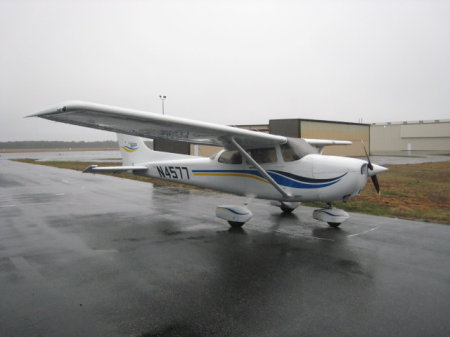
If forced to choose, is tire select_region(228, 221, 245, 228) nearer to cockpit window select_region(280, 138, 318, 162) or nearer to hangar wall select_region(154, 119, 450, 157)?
cockpit window select_region(280, 138, 318, 162)

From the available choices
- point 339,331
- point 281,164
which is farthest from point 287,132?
point 339,331

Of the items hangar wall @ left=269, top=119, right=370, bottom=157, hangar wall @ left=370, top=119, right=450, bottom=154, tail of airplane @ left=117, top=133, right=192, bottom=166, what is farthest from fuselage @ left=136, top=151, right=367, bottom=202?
hangar wall @ left=370, top=119, right=450, bottom=154

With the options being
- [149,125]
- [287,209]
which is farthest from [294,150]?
[149,125]

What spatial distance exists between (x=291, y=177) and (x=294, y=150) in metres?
0.67

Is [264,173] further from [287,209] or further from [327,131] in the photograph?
[327,131]

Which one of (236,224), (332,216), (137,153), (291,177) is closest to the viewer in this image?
(291,177)

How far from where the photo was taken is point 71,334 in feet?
11.0

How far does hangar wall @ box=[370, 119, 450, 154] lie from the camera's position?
219 feet

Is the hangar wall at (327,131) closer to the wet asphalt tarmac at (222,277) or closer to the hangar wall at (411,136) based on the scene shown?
the wet asphalt tarmac at (222,277)

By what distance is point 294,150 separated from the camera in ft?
25.9

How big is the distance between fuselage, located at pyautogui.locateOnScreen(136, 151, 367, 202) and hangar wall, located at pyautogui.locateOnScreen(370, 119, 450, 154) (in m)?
66.6

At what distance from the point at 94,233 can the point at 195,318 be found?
4.80 m

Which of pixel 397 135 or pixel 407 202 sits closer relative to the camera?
pixel 407 202

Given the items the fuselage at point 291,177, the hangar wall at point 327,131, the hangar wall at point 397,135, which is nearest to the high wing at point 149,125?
the fuselage at point 291,177
